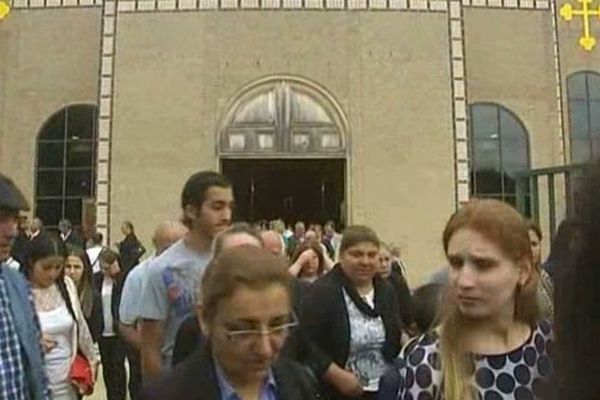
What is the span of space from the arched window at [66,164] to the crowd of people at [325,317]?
19.6m

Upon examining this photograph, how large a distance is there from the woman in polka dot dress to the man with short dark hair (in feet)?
5.55

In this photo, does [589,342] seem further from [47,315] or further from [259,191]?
[259,191]

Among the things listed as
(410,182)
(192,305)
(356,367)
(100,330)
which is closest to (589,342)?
(192,305)

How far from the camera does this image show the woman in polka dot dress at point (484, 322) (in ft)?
8.77

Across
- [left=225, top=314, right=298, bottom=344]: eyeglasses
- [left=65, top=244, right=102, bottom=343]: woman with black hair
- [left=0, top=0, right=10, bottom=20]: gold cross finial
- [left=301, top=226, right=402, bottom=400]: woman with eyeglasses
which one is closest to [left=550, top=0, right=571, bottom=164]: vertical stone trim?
[left=0, top=0, right=10, bottom=20]: gold cross finial

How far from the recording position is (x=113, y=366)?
1001 centimetres

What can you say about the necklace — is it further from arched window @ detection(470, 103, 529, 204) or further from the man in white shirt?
arched window @ detection(470, 103, 529, 204)

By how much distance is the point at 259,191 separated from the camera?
83.5 ft

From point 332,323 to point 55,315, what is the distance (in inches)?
68.7

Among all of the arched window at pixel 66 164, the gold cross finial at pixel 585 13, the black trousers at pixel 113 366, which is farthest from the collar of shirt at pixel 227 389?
the arched window at pixel 66 164

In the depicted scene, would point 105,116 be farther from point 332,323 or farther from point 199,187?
point 199,187

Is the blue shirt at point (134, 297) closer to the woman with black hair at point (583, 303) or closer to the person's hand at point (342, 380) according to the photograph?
the person's hand at point (342, 380)

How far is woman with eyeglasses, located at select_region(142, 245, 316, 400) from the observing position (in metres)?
2.46

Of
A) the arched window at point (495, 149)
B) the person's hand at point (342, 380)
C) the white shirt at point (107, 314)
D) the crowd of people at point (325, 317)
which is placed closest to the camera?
the crowd of people at point (325, 317)
